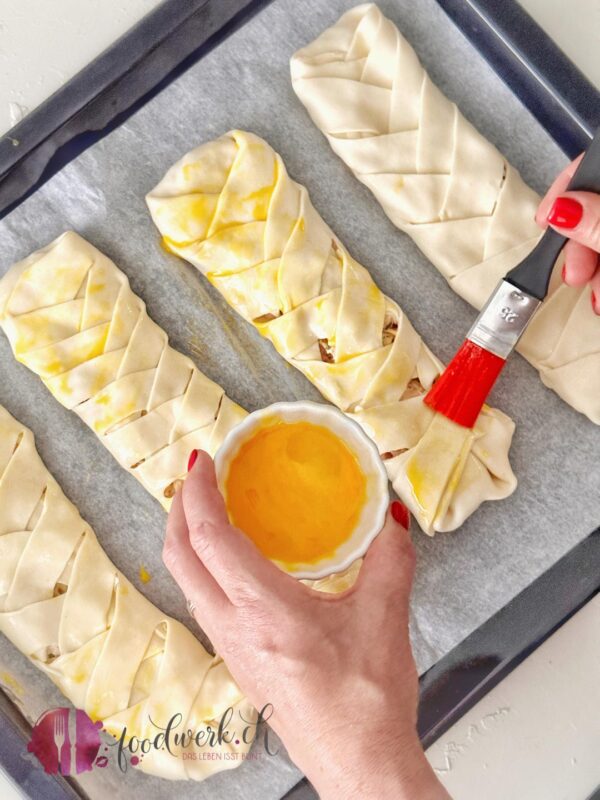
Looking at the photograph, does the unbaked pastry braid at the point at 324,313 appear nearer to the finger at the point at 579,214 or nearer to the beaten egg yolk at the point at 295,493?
the beaten egg yolk at the point at 295,493

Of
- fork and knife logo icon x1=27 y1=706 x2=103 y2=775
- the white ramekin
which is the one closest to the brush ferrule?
the white ramekin

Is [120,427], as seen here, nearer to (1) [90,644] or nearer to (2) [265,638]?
(1) [90,644]

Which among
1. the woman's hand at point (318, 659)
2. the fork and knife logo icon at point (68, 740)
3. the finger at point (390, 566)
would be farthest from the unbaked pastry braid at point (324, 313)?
the fork and knife logo icon at point (68, 740)

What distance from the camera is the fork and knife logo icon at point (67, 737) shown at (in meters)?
1.53

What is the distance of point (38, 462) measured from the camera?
1619 millimetres

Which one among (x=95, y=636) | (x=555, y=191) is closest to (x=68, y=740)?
(x=95, y=636)

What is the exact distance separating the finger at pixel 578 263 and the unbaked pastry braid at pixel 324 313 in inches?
12.3

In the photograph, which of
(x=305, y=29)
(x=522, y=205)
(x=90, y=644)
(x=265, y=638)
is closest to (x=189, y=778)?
(x=90, y=644)

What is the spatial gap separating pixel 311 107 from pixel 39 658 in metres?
1.27

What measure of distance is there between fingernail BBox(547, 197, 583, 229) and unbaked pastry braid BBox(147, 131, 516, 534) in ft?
1.32

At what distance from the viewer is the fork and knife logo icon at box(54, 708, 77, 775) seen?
1532 millimetres

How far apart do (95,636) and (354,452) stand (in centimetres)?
66

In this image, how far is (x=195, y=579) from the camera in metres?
1.15

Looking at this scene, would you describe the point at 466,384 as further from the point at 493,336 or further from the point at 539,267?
the point at 539,267
